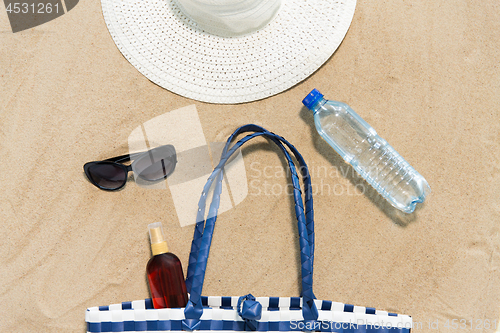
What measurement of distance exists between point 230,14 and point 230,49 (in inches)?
4.0

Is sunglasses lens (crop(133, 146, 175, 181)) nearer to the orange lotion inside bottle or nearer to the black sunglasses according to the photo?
the black sunglasses

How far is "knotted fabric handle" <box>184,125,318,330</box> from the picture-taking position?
2.70ft

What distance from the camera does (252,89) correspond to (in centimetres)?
96

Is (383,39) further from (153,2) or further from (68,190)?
(68,190)

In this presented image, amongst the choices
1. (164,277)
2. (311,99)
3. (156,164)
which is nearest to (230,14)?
(311,99)

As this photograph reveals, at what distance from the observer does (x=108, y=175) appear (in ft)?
3.13

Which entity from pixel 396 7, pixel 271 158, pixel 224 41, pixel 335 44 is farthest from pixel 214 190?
pixel 396 7

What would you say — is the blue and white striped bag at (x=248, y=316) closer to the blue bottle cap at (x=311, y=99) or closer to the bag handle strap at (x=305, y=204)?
the bag handle strap at (x=305, y=204)

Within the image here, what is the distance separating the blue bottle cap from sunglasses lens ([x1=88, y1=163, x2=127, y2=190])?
524 mm

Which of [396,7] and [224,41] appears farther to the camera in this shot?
[396,7]

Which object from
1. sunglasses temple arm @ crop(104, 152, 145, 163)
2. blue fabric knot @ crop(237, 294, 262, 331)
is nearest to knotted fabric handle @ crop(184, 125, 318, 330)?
blue fabric knot @ crop(237, 294, 262, 331)

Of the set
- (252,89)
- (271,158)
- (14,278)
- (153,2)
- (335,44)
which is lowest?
(14,278)

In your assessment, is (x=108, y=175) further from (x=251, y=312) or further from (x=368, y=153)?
(x=368, y=153)

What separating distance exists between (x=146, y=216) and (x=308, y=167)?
48 centimetres
